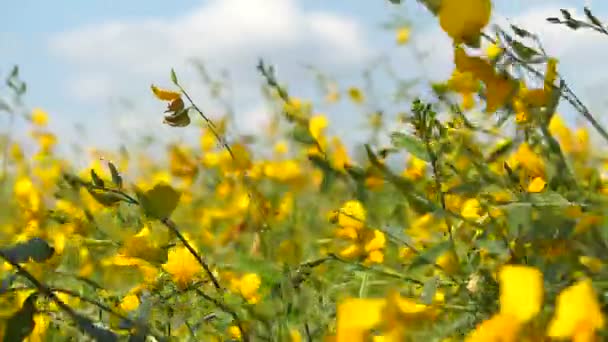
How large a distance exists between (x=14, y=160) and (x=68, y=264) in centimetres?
385

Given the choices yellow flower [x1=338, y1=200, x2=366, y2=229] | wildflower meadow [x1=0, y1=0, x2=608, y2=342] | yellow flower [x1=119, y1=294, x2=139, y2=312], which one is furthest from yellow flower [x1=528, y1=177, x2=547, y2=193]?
yellow flower [x1=119, y1=294, x2=139, y2=312]

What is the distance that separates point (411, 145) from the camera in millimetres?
1283

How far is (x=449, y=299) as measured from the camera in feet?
3.80

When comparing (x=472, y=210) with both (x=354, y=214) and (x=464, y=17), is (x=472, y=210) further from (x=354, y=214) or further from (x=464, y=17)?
(x=464, y=17)

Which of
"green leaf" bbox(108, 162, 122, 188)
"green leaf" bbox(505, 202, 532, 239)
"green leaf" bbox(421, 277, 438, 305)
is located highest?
"green leaf" bbox(108, 162, 122, 188)

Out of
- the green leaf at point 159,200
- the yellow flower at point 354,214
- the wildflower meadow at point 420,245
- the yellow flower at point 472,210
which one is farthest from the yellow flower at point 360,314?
the yellow flower at point 354,214

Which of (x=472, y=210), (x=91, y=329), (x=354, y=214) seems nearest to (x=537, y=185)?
(x=472, y=210)

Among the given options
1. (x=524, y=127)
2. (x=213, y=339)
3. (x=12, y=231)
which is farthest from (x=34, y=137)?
(x=524, y=127)

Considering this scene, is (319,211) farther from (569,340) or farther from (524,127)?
(569,340)

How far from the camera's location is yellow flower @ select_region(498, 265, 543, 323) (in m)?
0.71

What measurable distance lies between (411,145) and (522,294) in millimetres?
579

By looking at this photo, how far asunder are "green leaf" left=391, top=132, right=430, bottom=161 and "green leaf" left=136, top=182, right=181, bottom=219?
27cm

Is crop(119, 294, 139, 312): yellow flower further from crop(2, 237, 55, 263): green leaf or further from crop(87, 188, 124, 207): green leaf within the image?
crop(2, 237, 55, 263): green leaf

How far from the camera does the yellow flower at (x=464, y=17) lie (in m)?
1.07
